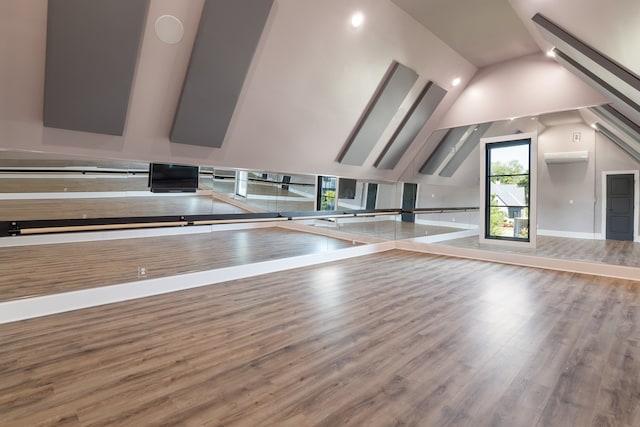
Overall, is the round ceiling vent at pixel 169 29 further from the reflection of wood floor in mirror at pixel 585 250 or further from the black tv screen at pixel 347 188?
the reflection of wood floor in mirror at pixel 585 250

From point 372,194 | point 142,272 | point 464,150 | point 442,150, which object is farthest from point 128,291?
point 442,150

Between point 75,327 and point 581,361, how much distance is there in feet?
A: 13.8

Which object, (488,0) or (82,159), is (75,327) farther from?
(488,0)

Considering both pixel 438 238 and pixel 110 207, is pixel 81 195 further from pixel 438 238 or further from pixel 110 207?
pixel 438 238

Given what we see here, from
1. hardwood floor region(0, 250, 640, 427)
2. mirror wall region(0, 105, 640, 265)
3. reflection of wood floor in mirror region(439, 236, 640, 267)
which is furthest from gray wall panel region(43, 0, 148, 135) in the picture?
reflection of wood floor in mirror region(439, 236, 640, 267)

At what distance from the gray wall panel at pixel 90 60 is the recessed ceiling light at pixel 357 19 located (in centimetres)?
274

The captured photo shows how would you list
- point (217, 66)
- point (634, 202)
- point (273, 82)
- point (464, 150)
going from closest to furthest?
point (217, 66) → point (273, 82) → point (634, 202) → point (464, 150)

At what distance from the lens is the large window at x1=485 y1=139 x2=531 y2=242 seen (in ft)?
19.7

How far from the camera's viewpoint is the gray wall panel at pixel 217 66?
3.56 m

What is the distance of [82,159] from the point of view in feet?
11.8

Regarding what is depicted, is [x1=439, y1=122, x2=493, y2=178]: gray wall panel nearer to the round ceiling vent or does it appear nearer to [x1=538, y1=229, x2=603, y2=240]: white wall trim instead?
[x1=538, y1=229, x2=603, y2=240]: white wall trim

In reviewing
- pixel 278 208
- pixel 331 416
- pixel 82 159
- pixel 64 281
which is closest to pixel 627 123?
pixel 278 208

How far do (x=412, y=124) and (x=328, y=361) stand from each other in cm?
590

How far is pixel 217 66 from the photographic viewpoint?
384cm
